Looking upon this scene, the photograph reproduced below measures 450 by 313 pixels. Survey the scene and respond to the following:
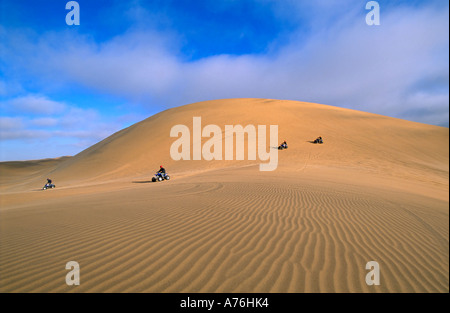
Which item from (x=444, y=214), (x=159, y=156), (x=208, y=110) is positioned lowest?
(x=444, y=214)

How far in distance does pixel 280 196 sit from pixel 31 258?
7.36 meters

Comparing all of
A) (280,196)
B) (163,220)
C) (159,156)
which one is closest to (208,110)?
(159,156)

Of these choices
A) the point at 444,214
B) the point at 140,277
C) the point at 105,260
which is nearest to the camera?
the point at 140,277

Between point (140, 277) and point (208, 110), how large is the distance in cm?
3954
